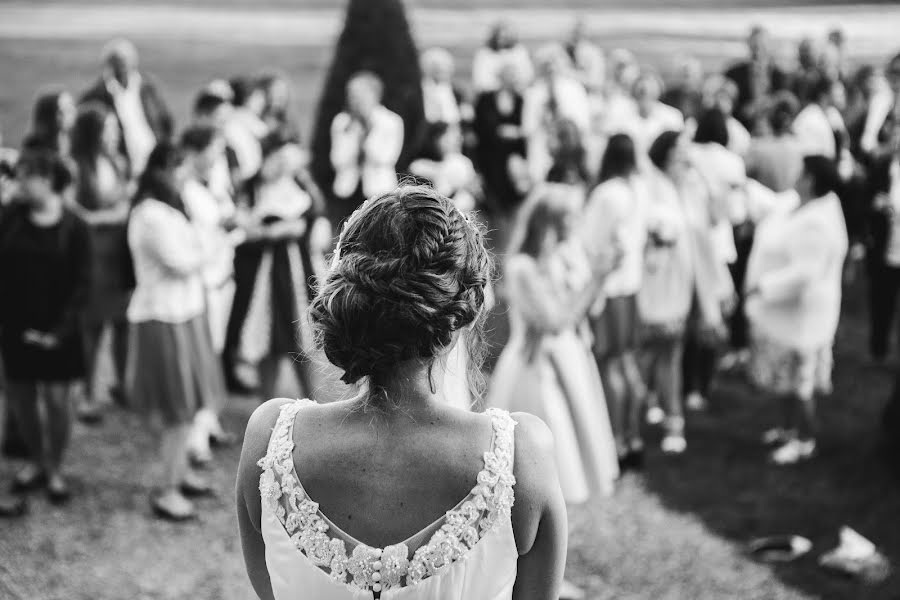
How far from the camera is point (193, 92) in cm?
1152

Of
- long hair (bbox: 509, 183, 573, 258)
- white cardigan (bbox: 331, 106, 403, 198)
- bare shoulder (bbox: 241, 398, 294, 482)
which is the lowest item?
white cardigan (bbox: 331, 106, 403, 198)

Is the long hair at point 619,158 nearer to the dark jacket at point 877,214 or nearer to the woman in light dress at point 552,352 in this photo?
the woman in light dress at point 552,352

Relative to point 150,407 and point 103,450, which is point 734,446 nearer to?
point 150,407

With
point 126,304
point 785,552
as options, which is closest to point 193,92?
point 126,304

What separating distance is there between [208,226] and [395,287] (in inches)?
144

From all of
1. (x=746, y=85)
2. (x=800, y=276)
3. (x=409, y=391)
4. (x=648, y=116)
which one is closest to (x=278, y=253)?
(x=800, y=276)

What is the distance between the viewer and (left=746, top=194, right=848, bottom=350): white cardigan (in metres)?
5.04

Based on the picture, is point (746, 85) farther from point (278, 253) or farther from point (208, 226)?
point (208, 226)

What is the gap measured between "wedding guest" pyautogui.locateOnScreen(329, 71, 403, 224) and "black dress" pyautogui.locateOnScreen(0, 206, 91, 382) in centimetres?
264

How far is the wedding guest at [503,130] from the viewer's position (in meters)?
8.69

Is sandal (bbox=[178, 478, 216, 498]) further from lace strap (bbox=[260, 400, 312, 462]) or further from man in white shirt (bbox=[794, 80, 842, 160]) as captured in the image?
man in white shirt (bbox=[794, 80, 842, 160])

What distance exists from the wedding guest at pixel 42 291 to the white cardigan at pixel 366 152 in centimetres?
264

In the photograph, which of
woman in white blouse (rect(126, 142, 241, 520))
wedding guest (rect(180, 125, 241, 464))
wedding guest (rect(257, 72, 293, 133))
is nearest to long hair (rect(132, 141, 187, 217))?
woman in white blouse (rect(126, 142, 241, 520))

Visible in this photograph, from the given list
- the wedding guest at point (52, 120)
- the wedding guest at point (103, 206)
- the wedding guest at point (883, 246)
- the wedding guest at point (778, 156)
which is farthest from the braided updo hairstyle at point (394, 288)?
the wedding guest at point (883, 246)
